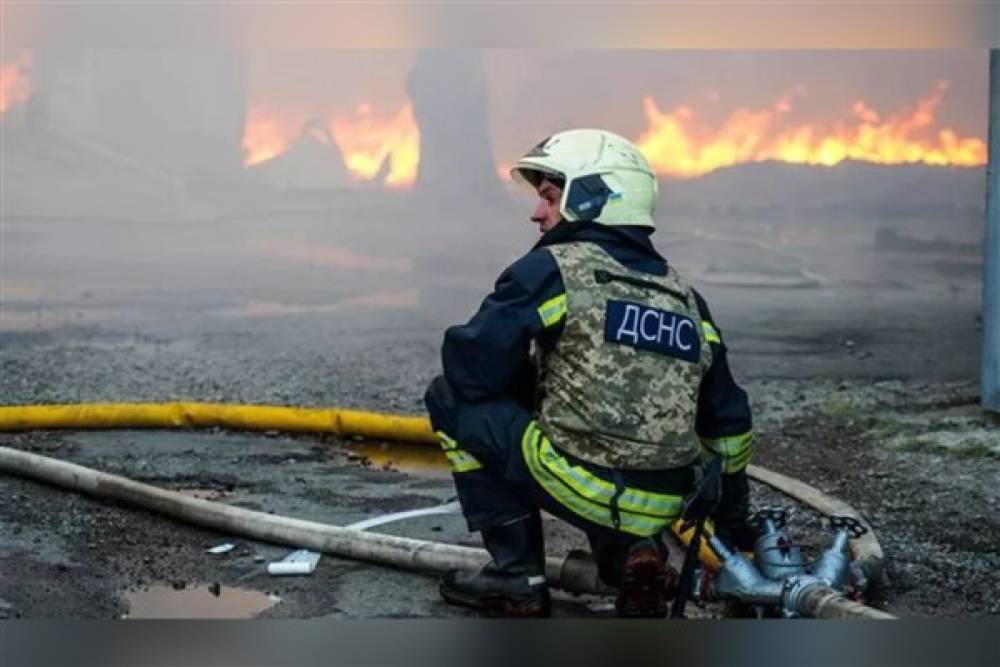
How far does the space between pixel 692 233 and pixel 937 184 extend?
2.55 feet

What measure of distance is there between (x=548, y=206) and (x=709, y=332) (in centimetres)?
51

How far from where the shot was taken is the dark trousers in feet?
12.3

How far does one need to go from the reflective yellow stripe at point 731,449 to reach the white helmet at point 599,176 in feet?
1.85

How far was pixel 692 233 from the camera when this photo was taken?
5.23 meters

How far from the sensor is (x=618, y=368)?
3.73 m

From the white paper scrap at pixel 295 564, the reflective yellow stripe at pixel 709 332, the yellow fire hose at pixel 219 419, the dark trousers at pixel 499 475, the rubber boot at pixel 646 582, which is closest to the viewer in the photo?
the rubber boot at pixel 646 582

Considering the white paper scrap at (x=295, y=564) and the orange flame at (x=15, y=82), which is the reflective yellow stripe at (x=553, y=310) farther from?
the orange flame at (x=15, y=82)

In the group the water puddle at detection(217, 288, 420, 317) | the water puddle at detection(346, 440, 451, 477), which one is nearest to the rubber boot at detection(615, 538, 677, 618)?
the water puddle at detection(346, 440, 451, 477)

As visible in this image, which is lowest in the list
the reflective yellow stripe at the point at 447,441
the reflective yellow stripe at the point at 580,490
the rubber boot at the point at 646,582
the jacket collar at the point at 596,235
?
the rubber boot at the point at 646,582

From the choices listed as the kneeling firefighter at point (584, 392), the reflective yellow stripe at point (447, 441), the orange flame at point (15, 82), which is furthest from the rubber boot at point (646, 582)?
the orange flame at point (15, 82)

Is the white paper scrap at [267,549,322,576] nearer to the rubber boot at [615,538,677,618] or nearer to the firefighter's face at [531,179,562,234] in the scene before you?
the rubber boot at [615,538,677,618]

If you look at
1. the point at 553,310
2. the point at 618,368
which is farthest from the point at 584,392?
the point at 553,310

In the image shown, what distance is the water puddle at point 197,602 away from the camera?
159 inches

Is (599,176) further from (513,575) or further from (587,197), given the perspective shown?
(513,575)
